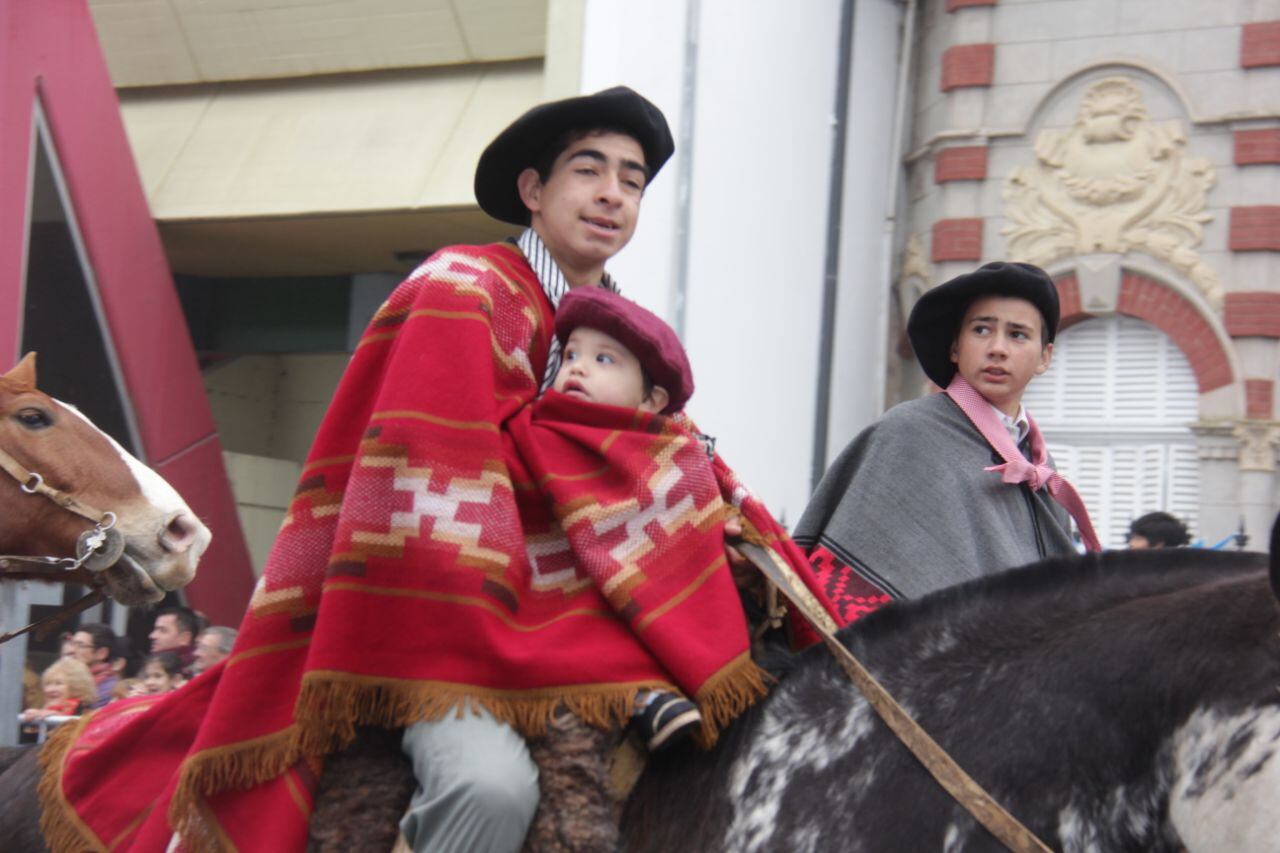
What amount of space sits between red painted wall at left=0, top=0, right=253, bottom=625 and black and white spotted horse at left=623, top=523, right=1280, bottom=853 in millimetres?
7956

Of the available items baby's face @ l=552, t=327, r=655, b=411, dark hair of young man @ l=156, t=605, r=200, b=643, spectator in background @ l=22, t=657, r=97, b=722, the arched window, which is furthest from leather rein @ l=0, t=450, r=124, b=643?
the arched window

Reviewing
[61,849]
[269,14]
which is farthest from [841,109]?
[61,849]

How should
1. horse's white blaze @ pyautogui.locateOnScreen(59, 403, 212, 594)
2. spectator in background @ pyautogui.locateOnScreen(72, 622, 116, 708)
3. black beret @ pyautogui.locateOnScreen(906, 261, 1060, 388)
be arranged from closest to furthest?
black beret @ pyautogui.locateOnScreen(906, 261, 1060, 388)
horse's white blaze @ pyautogui.locateOnScreen(59, 403, 212, 594)
spectator in background @ pyautogui.locateOnScreen(72, 622, 116, 708)

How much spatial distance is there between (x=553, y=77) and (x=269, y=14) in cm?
279

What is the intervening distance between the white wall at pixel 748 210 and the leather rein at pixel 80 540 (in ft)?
18.7

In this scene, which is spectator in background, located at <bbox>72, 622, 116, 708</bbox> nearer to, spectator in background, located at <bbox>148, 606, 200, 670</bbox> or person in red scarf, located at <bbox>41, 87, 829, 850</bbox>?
spectator in background, located at <bbox>148, 606, 200, 670</bbox>

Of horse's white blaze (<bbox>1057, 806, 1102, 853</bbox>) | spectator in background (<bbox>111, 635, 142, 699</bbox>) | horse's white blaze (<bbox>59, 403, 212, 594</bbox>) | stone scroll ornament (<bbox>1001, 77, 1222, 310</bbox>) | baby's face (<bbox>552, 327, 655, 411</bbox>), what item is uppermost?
stone scroll ornament (<bbox>1001, 77, 1222, 310</bbox>)

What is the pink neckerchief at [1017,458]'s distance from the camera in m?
3.27

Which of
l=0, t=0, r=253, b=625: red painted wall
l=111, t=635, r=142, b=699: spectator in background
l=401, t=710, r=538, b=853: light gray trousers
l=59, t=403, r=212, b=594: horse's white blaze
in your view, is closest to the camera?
l=401, t=710, r=538, b=853: light gray trousers

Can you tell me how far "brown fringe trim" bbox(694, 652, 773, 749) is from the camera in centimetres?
234

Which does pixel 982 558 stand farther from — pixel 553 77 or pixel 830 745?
pixel 553 77

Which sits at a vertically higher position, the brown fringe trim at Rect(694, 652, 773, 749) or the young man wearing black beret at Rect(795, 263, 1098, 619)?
the young man wearing black beret at Rect(795, 263, 1098, 619)

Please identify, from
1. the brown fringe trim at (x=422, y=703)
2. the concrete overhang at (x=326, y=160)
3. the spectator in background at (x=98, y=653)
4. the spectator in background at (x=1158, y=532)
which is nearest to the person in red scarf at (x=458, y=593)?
the brown fringe trim at (x=422, y=703)

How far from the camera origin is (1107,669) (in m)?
2.00
